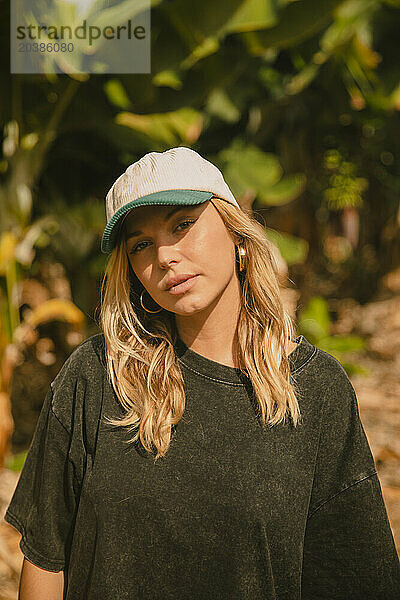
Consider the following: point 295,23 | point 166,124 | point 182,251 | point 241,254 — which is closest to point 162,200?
point 182,251

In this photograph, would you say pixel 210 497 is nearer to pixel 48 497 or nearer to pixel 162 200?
pixel 48 497

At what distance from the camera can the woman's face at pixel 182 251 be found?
1.11 m

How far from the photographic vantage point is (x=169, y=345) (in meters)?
1.21

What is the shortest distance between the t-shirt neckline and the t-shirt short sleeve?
10.1 inches

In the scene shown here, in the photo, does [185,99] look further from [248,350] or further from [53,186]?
[248,350]

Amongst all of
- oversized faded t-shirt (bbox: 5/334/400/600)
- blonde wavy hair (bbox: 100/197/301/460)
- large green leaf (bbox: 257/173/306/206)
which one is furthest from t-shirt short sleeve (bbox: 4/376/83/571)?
large green leaf (bbox: 257/173/306/206)

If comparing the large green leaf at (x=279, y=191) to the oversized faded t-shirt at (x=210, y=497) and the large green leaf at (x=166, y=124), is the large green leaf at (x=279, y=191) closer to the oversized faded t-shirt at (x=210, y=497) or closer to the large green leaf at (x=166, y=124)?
the large green leaf at (x=166, y=124)

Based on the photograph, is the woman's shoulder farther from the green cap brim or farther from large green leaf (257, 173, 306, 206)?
large green leaf (257, 173, 306, 206)

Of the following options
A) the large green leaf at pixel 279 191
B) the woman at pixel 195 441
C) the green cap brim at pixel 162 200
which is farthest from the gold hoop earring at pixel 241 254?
the large green leaf at pixel 279 191

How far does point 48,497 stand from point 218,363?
1.30 ft

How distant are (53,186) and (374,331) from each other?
2857 millimetres

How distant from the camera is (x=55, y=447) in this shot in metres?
1.15

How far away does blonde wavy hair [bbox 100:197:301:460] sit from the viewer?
3.71 ft

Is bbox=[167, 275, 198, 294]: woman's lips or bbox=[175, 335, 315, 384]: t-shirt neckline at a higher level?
bbox=[167, 275, 198, 294]: woman's lips
